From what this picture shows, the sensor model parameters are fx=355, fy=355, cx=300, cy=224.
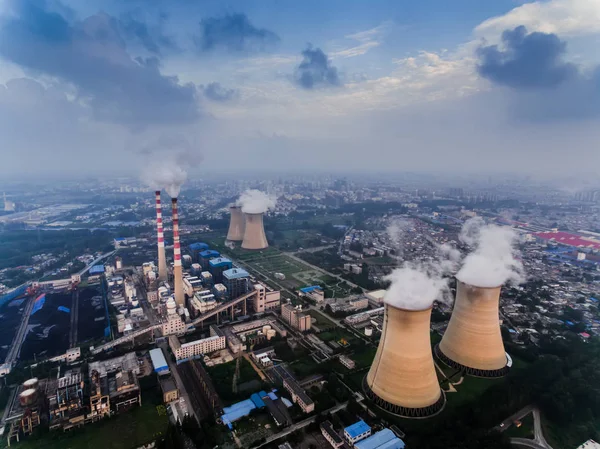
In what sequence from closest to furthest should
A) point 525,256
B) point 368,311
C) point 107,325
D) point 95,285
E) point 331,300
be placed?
point 107,325
point 368,311
point 331,300
point 95,285
point 525,256

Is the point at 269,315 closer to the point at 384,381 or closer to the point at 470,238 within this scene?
the point at 384,381

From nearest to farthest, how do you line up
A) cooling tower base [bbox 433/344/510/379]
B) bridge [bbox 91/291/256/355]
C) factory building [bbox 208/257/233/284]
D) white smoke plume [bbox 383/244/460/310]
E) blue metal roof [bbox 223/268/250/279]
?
white smoke plume [bbox 383/244/460/310] < cooling tower base [bbox 433/344/510/379] < bridge [bbox 91/291/256/355] < blue metal roof [bbox 223/268/250/279] < factory building [bbox 208/257/233/284]

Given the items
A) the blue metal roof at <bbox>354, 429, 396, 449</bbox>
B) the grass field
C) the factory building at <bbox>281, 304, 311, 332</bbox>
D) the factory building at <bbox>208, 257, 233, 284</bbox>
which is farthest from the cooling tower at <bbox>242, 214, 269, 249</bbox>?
the blue metal roof at <bbox>354, 429, 396, 449</bbox>

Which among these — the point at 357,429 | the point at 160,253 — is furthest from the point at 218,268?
the point at 357,429

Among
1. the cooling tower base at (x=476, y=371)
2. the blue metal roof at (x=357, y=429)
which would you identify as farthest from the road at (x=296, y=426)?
the cooling tower base at (x=476, y=371)

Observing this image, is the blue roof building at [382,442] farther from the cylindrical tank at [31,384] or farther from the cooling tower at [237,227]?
the cooling tower at [237,227]

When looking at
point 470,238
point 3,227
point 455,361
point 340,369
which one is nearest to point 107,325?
point 340,369

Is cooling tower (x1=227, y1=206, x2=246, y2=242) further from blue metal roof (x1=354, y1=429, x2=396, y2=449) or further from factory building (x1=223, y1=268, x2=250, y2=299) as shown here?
blue metal roof (x1=354, y1=429, x2=396, y2=449)
